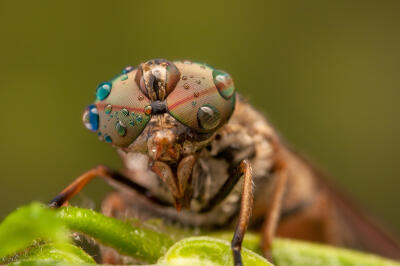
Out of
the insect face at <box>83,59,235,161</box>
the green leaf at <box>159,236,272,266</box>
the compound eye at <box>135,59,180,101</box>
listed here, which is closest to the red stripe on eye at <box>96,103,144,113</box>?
the insect face at <box>83,59,235,161</box>

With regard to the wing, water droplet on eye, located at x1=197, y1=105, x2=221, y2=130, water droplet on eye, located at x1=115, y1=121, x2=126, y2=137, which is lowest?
the wing

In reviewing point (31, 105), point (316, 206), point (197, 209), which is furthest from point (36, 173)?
point (197, 209)

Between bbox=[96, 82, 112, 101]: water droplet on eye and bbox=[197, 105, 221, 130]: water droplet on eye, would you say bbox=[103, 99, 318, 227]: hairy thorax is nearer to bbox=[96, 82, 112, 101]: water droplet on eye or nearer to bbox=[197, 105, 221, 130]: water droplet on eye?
bbox=[197, 105, 221, 130]: water droplet on eye

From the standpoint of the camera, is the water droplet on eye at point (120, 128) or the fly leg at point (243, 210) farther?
the water droplet on eye at point (120, 128)

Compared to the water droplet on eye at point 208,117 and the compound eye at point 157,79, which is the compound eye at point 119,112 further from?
the water droplet on eye at point 208,117

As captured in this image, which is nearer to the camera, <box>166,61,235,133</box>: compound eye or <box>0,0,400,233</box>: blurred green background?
<box>166,61,235,133</box>: compound eye

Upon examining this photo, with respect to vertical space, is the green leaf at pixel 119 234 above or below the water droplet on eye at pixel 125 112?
below

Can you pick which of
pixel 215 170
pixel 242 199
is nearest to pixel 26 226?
pixel 242 199

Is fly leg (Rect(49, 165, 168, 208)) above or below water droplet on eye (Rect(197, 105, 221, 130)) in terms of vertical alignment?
below

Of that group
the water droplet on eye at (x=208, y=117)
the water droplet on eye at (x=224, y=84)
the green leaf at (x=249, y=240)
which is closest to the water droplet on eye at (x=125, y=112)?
the water droplet on eye at (x=208, y=117)
